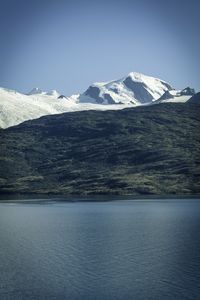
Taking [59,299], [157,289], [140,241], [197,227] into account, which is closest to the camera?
[59,299]

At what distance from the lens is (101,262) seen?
350 feet

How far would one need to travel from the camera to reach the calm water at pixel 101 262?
82125 millimetres

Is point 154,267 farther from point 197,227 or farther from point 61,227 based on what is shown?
point 61,227

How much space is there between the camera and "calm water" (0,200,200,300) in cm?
8212

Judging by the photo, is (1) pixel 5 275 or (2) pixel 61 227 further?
(2) pixel 61 227

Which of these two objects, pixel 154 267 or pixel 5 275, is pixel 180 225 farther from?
pixel 5 275

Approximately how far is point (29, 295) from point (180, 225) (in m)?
100

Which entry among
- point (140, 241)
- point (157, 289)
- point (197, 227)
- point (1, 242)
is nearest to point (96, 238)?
point (140, 241)

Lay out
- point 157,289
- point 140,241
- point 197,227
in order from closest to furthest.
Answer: point 157,289, point 140,241, point 197,227

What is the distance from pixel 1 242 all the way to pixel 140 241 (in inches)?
1502

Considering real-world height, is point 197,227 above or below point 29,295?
above

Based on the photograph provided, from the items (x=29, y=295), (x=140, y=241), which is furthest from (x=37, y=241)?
(x=29, y=295)

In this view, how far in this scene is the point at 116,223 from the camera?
613 ft

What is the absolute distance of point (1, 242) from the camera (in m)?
140
